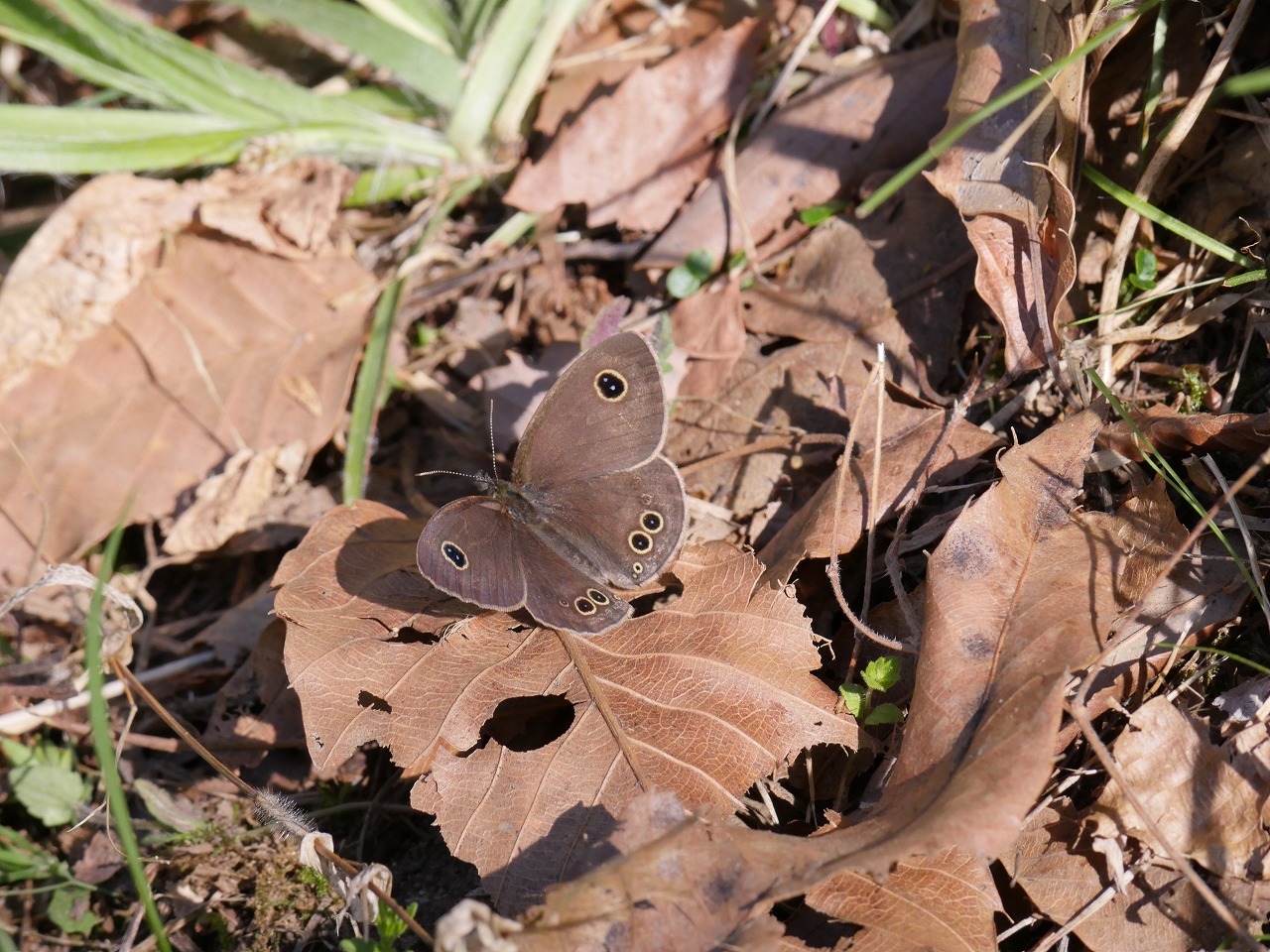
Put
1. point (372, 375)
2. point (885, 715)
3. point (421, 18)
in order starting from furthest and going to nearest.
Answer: point (421, 18) → point (372, 375) → point (885, 715)

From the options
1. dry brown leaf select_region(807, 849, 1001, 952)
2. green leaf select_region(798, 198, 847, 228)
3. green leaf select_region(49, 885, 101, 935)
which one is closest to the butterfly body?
dry brown leaf select_region(807, 849, 1001, 952)

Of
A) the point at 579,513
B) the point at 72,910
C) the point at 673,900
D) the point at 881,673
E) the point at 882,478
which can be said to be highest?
the point at 882,478

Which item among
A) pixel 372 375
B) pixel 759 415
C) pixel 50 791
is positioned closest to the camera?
pixel 50 791

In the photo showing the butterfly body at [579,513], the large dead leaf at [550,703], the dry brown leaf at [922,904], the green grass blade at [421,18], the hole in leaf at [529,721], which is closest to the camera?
the dry brown leaf at [922,904]

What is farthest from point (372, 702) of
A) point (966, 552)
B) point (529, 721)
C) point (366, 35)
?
point (366, 35)

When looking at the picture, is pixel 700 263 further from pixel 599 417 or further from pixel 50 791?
pixel 50 791

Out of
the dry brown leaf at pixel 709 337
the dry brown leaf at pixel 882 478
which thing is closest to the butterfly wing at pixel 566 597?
the dry brown leaf at pixel 882 478

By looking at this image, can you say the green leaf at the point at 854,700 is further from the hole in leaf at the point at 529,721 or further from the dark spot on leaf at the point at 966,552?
the hole in leaf at the point at 529,721

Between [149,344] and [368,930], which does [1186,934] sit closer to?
[368,930]
